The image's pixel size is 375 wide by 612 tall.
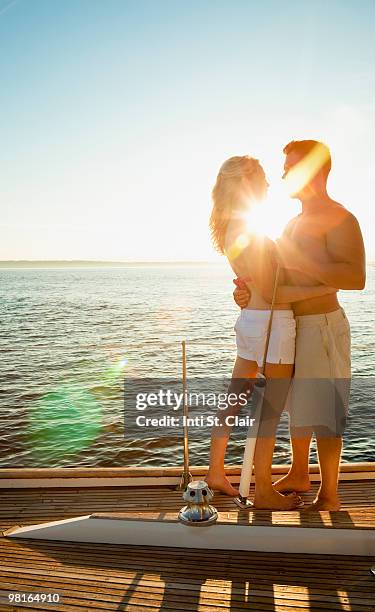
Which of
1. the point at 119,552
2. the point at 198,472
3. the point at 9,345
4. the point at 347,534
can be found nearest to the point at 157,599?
the point at 119,552

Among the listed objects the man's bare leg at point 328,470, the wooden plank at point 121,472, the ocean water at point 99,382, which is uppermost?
the man's bare leg at point 328,470

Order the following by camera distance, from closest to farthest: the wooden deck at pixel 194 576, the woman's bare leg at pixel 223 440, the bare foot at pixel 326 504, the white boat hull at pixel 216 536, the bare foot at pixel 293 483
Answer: the wooden deck at pixel 194 576 < the white boat hull at pixel 216 536 < the bare foot at pixel 326 504 < the woman's bare leg at pixel 223 440 < the bare foot at pixel 293 483

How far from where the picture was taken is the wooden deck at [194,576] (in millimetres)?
1981

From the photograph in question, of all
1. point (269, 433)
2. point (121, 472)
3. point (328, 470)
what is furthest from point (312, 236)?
point (121, 472)

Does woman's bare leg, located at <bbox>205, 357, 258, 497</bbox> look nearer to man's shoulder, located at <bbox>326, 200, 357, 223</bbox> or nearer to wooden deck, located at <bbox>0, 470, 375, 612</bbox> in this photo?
wooden deck, located at <bbox>0, 470, 375, 612</bbox>

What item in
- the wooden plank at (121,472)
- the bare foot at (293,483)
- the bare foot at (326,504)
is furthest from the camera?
the wooden plank at (121,472)

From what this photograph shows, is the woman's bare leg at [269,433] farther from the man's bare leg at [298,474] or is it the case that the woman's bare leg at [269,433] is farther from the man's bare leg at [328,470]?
the man's bare leg at [298,474]

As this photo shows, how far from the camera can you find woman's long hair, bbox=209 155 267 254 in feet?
8.97

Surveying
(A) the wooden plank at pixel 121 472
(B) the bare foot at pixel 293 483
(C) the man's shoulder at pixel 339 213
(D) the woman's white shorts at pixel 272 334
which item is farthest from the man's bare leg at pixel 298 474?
(C) the man's shoulder at pixel 339 213

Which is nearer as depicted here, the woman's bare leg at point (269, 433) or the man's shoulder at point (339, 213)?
the man's shoulder at point (339, 213)

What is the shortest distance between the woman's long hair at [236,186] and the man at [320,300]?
0.19 m

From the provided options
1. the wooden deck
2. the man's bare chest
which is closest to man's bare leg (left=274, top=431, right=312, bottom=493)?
the wooden deck

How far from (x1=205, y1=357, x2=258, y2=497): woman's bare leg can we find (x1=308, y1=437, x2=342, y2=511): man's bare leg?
1.75 feet

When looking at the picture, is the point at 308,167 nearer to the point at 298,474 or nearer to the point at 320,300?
the point at 320,300
